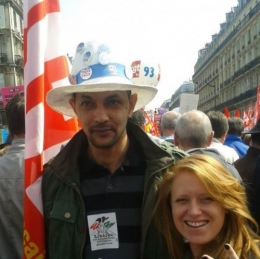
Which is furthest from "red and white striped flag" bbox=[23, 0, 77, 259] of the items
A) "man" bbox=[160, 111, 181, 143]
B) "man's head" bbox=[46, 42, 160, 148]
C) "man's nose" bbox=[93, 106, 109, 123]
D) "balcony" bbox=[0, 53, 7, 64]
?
"balcony" bbox=[0, 53, 7, 64]

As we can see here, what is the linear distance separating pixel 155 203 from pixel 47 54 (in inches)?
46.1

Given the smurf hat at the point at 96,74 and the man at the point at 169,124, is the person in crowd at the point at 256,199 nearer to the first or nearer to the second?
the smurf hat at the point at 96,74

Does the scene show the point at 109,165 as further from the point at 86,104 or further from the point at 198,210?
the point at 198,210

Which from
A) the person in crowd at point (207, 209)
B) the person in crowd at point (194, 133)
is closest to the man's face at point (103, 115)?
the person in crowd at point (207, 209)

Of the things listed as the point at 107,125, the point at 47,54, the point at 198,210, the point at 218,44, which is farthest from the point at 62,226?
the point at 218,44

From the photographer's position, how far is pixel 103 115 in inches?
86.9

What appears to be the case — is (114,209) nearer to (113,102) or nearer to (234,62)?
(113,102)

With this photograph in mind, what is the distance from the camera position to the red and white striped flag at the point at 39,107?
7.35ft

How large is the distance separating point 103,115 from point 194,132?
1.67 m

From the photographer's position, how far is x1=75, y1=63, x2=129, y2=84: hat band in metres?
2.23

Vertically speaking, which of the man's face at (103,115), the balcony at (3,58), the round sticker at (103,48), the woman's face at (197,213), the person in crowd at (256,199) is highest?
the balcony at (3,58)

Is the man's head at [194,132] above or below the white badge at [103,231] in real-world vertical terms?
above

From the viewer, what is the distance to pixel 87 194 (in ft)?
7.38

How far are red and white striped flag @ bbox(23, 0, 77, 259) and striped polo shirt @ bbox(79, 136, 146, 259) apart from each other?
0.27m
